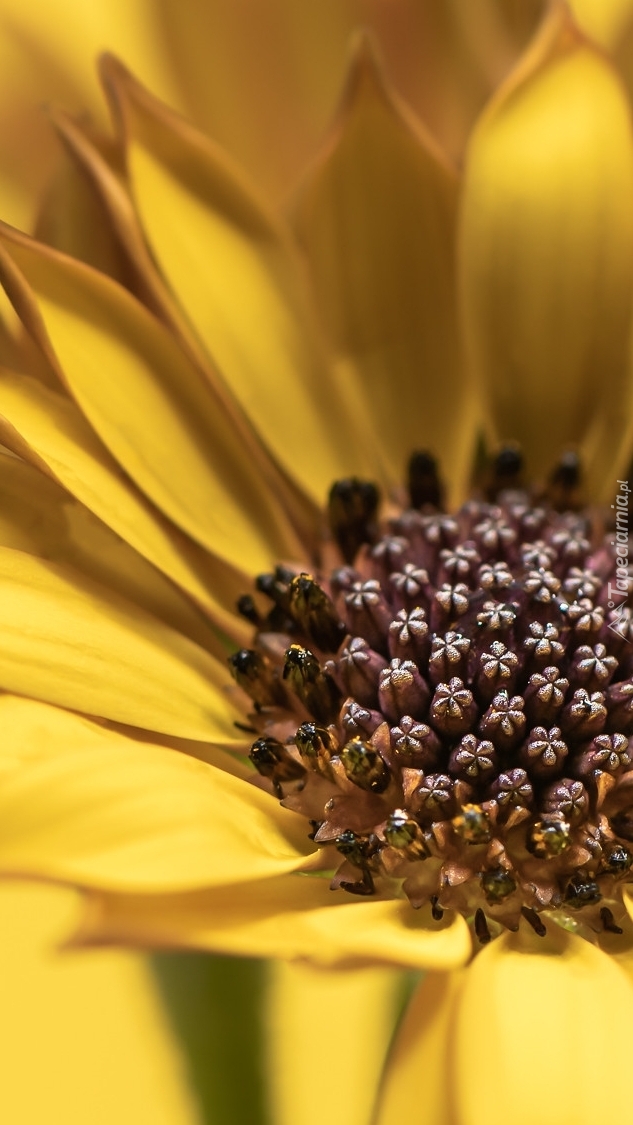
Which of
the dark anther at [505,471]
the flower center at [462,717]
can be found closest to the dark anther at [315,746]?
the flower center at [462,717]

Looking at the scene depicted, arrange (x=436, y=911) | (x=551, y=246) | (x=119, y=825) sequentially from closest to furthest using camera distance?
(x=119, y=825) < (x=436, y=911) < (x=551, y=246)

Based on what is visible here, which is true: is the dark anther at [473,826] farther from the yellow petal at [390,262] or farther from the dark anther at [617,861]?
the yellow petal at [390,262]

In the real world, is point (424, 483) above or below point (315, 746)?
above

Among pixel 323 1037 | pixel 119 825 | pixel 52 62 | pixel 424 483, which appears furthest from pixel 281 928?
pixel 52 62

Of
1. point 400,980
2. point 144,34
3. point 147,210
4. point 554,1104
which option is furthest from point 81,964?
point 144,34

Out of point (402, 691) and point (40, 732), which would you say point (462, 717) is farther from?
point (40, 732)

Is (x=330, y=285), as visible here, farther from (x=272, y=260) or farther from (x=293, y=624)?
(x=293, y=624)

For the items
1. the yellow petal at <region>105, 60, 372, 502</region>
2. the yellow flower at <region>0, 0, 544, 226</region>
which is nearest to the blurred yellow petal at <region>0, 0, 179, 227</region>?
the yellow flower at <region>0, 0, 544, 226</region>
